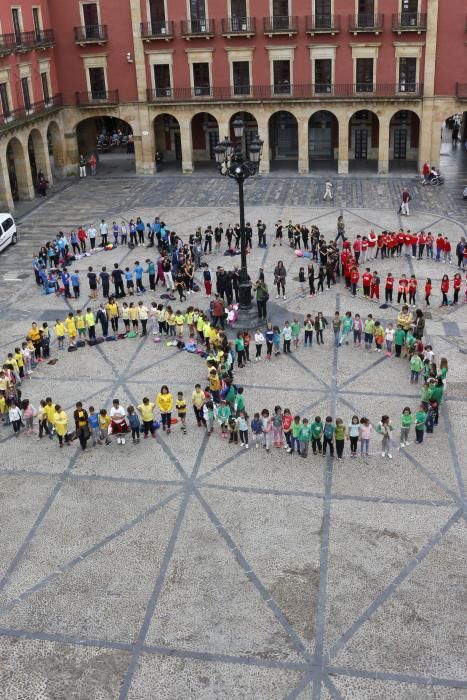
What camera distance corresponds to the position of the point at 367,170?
44.4m

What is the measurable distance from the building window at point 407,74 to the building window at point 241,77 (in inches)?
329

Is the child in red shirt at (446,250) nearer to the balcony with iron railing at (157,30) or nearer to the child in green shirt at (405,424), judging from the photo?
the child in green shirt at (405,424)

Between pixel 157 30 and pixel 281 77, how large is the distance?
7.36 m

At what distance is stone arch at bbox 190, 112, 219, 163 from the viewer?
4762cm

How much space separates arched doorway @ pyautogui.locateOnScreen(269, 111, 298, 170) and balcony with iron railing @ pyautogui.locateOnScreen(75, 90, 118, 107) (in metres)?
9.73

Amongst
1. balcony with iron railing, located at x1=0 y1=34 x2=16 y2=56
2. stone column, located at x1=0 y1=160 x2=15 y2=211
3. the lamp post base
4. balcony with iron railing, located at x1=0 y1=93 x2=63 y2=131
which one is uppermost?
balcony with iron railing, located at x1=0 y1=34 x2=16 y2=56

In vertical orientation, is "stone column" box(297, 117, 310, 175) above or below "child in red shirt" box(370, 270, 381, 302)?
above

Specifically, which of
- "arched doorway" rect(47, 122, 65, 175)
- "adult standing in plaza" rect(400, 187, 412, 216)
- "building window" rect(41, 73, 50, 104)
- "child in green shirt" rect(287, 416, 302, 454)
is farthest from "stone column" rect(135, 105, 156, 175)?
"child in green shirt" rect(287, 416, 302, 454)

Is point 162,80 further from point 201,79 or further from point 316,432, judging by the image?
point 316,432

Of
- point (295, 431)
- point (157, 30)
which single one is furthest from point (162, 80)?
point (295, 431)

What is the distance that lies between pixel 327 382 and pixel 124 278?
1070 centimetres

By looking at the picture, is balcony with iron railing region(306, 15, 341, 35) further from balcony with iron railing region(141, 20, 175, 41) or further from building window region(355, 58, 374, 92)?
balcony with iron railing region(141, 20, 175, 41)

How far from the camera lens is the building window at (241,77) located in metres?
42.7

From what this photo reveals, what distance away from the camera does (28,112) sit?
134ft
